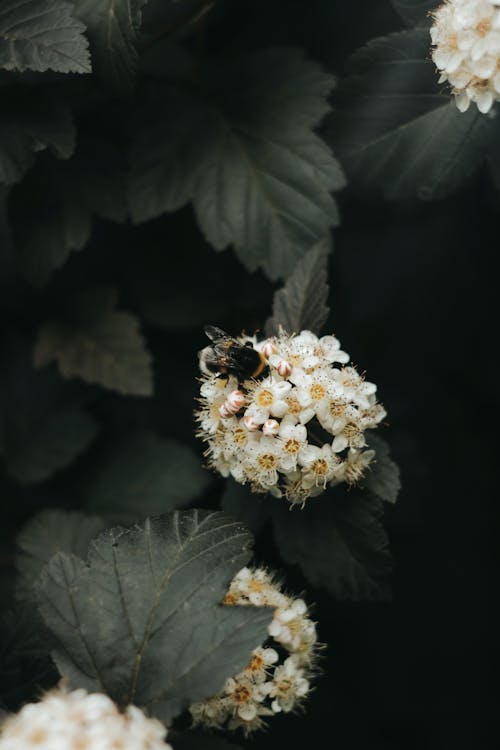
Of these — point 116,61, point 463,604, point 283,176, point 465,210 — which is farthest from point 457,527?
point 116,61

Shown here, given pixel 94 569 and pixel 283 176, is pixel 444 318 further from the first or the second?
pixel 94 569

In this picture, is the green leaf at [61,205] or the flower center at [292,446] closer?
the flower center at [292,446]

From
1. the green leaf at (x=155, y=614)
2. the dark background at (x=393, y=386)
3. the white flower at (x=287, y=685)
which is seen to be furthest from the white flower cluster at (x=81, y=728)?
the dark background at (x=393, y=386)

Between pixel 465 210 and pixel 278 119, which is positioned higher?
pixel 278 119

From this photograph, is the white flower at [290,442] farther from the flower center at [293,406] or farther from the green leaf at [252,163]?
the green leaf at [252,163]

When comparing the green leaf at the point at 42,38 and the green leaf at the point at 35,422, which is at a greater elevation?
the green leaf at the point at 42,38

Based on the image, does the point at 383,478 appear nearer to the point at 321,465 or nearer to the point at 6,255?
the point at 321,465
